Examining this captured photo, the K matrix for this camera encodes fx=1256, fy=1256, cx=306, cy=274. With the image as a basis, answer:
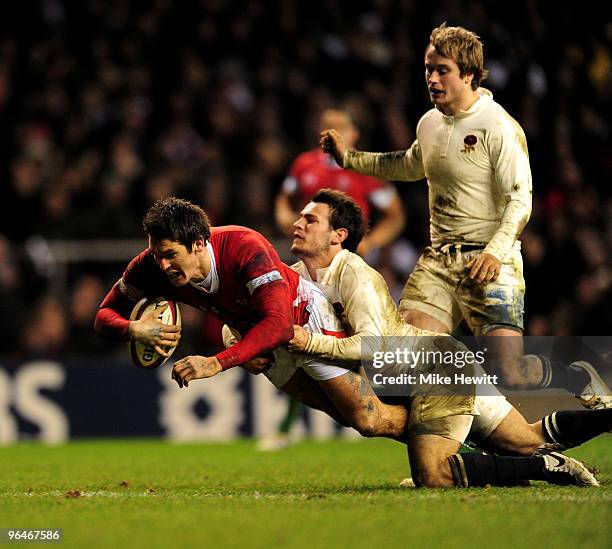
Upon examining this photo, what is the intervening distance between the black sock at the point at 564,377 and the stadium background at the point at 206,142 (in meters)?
3.32

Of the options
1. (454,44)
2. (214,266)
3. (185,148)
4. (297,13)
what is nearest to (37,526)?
(214,266)

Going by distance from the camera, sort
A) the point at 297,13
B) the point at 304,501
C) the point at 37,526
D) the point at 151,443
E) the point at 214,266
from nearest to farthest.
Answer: the point at 37,526 → the point at 304,501 → the point at 214,266 → the point at 151,443 → the point at 297,13

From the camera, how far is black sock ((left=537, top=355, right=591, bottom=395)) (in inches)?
248

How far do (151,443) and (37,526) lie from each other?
5707mm

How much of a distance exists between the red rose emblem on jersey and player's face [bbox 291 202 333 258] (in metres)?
0.78

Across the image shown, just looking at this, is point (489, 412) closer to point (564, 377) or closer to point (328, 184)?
point (564, 377)

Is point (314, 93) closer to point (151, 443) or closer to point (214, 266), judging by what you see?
point (151, 443)

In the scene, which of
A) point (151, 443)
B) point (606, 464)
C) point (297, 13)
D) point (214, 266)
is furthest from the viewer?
point (297, 13)

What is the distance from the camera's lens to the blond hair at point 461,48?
6.26 meters

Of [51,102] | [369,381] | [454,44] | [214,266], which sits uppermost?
[51,102]

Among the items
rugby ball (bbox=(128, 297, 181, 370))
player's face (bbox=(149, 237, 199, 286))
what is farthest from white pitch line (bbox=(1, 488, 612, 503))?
player's face (bbox=(149, 237, 199, 286))

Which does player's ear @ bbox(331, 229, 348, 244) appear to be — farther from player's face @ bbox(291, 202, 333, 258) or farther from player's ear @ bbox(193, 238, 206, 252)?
player's ear @ bbox(193, 238, 206, 252)

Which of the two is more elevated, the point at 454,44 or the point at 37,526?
the point at 454,44

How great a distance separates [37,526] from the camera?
487 centimetres
